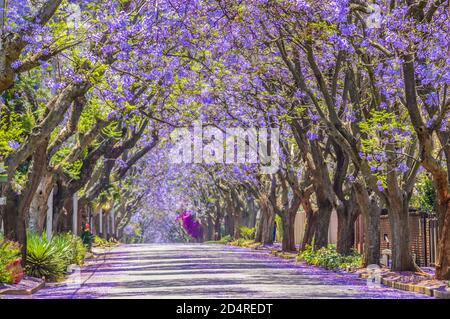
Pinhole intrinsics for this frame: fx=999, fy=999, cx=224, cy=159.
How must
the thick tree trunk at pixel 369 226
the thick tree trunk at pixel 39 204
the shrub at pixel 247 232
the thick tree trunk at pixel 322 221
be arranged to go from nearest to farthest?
1. the thick tree trunk at pixel 369 226
2. the thick tree trunk at pixel 39 204
3. the thick tree trunk at pixel 322 221
4. the shrub at pixel 247 232

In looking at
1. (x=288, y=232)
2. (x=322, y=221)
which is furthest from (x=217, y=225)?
(x=322, y=221)

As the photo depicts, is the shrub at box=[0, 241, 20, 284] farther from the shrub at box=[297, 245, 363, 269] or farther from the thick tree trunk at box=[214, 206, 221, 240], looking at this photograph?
the thick tree trunk at box=[214, 206, 221, 240]

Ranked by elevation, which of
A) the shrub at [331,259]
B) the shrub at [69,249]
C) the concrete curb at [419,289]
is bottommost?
the concrete curb at [419,289]

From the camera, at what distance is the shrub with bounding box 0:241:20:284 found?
72.2 feet

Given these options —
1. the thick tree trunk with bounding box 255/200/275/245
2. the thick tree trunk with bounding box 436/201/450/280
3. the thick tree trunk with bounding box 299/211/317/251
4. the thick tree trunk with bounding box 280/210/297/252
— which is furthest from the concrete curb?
the thick tree trunk with bounding box 255/200/275/245

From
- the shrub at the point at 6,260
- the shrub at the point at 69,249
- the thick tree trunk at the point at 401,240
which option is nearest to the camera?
the shrub at the point at 6,260

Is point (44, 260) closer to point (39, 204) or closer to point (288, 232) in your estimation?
point (39, 204)

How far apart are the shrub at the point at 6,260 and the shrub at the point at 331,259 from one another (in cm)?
1170

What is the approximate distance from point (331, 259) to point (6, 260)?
13585 mm

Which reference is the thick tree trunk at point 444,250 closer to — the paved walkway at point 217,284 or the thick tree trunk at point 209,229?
the paved walkway at point 217,284

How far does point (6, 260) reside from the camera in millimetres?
22422

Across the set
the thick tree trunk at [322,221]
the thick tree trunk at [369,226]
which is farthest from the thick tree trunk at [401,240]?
the thick tree trunk at [322,221]

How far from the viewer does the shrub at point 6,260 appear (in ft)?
72.2
